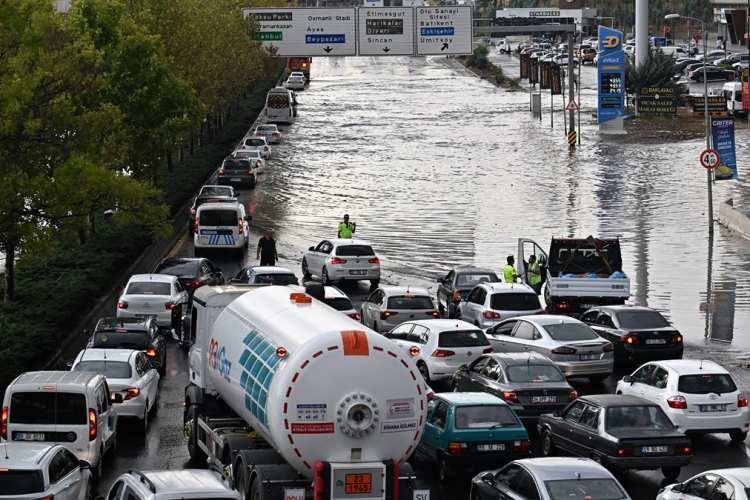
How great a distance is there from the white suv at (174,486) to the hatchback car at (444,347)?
12799 mm

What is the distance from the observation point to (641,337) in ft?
105

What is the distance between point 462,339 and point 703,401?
6391 mm

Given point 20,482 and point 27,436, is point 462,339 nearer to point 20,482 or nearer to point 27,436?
point 27,436

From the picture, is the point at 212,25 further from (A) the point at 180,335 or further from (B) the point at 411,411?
(B) the point at 411,411

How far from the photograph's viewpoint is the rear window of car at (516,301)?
35.6 meters

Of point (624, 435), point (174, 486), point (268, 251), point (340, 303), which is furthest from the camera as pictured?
point (268, 251)

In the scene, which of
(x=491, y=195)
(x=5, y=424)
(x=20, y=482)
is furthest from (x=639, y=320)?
(x=491, y=195)

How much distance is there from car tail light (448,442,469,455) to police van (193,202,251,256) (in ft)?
87.9

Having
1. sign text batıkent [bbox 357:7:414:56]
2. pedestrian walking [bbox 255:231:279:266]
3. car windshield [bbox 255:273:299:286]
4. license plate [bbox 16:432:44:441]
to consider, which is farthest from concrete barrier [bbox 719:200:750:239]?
license plate [bbox 16:432:44:441]

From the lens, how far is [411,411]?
18.7 metres

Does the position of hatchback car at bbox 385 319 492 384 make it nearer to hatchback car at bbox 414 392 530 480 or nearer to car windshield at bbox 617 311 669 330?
car windshield at bbox 617 311 669 330

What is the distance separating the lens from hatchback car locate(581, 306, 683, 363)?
31.8m

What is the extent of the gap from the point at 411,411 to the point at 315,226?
124 feet

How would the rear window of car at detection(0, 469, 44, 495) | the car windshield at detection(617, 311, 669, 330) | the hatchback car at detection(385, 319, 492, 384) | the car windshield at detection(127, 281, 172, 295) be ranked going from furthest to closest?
the car windshield at detection(127, 281, 172, 295)
the car windshield at detection(617, 311, 669, 330)
the hatchback car at detection(385, 319, 492, 384)
the rear window of car at detection(0, 469, 44, 495)
